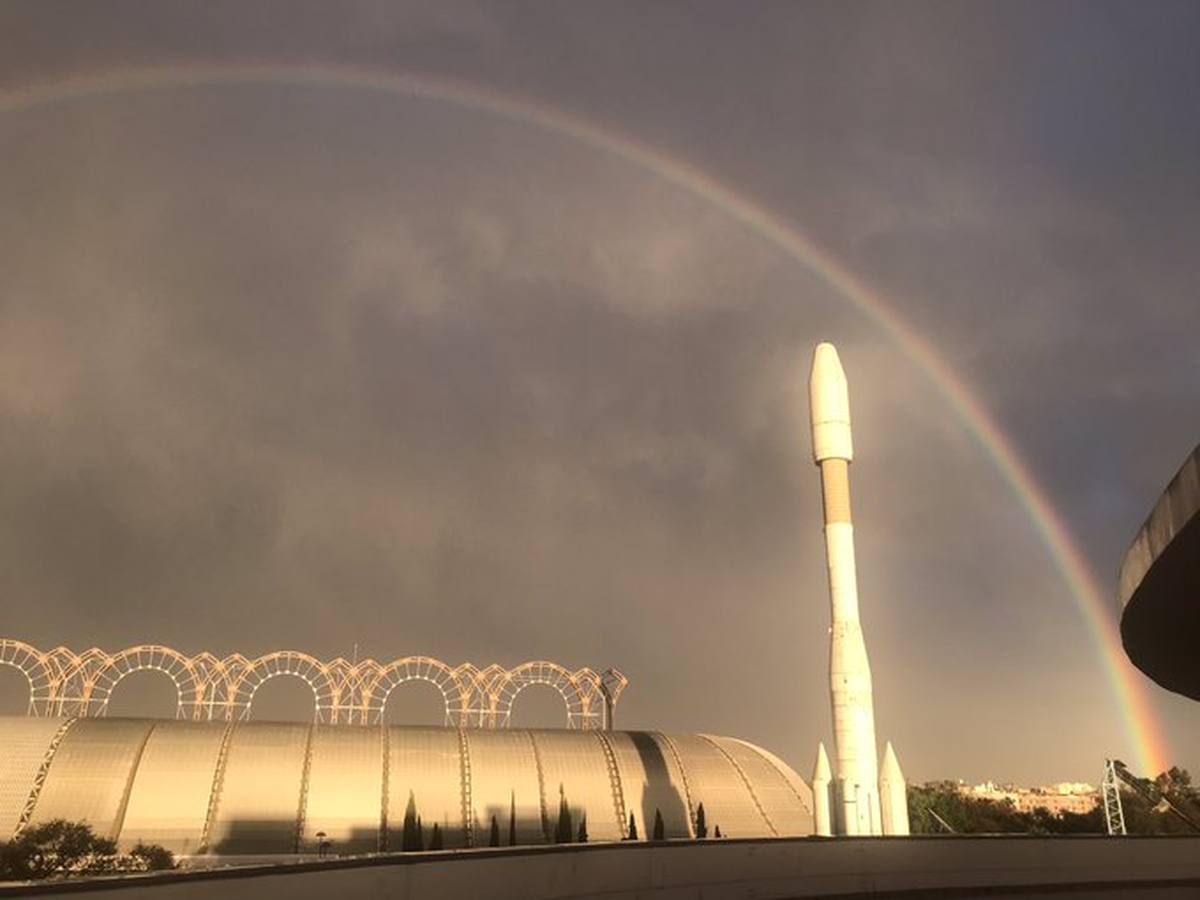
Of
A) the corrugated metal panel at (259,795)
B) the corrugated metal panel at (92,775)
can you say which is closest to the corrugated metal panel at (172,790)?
the corrugated metal panel at (92,775)

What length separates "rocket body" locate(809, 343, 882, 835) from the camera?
55812 mm

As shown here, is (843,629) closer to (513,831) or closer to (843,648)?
(843,648)

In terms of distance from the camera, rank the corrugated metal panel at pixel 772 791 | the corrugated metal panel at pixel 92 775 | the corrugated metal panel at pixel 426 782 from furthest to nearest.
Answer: the corrugated metal panel at pixel 772 791 → the corrugated metal panel at pixel 426 782 → the corrugated metal panel at pixel 92 775

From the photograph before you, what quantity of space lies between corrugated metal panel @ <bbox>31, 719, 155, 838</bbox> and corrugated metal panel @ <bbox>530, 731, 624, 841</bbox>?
31.1 meters

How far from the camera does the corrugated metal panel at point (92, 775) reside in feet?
238

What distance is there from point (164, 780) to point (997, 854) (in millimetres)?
57066

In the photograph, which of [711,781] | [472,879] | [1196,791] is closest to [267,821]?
[711,781]

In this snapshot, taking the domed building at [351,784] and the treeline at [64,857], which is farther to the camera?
the domed building at [351,784]

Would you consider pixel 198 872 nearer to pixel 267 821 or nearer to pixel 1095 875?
pixel 1095 875

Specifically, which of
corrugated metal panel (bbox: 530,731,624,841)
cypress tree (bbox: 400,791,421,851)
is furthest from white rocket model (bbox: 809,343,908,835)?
corrugated metal panel (bbox: 530,731,624,841)

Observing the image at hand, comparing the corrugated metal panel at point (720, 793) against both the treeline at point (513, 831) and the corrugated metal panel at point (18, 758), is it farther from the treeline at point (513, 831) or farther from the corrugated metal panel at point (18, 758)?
the corrugated metal panel at point (18, 758)

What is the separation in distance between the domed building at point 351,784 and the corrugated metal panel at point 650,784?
0.39ft

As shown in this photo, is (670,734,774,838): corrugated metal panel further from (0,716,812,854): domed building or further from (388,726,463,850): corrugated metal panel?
(388,726,463,850): corrugated metal panel

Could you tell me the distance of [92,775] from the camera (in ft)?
247
